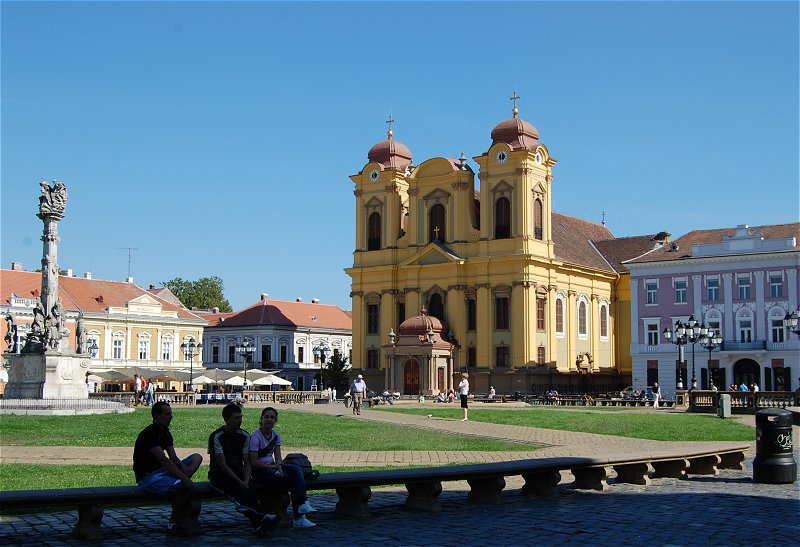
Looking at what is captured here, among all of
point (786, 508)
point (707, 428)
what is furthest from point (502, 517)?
point (707, 428)

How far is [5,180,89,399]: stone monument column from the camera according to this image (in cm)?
3528

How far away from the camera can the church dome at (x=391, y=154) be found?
255 ft

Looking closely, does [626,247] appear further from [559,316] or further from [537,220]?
[537,220]

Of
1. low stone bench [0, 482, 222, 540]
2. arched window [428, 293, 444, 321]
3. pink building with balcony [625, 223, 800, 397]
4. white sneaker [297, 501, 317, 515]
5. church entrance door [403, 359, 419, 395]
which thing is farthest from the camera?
arched window [428, 293, 444, 321]

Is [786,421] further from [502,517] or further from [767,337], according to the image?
[767,337]

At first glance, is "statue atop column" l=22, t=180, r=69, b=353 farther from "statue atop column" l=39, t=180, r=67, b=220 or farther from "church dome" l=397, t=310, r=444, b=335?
"church dome" l=397, t=310, r=444, b=335

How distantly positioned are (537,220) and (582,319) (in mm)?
10284

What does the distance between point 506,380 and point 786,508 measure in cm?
5768

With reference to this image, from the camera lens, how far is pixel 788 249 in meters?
62.0

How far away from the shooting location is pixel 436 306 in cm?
7456

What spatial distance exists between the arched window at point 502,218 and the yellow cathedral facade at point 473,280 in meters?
0.07

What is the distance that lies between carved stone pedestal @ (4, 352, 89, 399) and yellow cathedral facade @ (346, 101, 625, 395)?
34.7 meters

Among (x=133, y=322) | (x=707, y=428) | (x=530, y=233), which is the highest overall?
(x=530, y=233)

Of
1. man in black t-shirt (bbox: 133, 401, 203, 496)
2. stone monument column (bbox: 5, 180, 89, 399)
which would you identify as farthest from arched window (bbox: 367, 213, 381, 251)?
man in black t-shirt (bbox: 133, 401, 203, 496)
